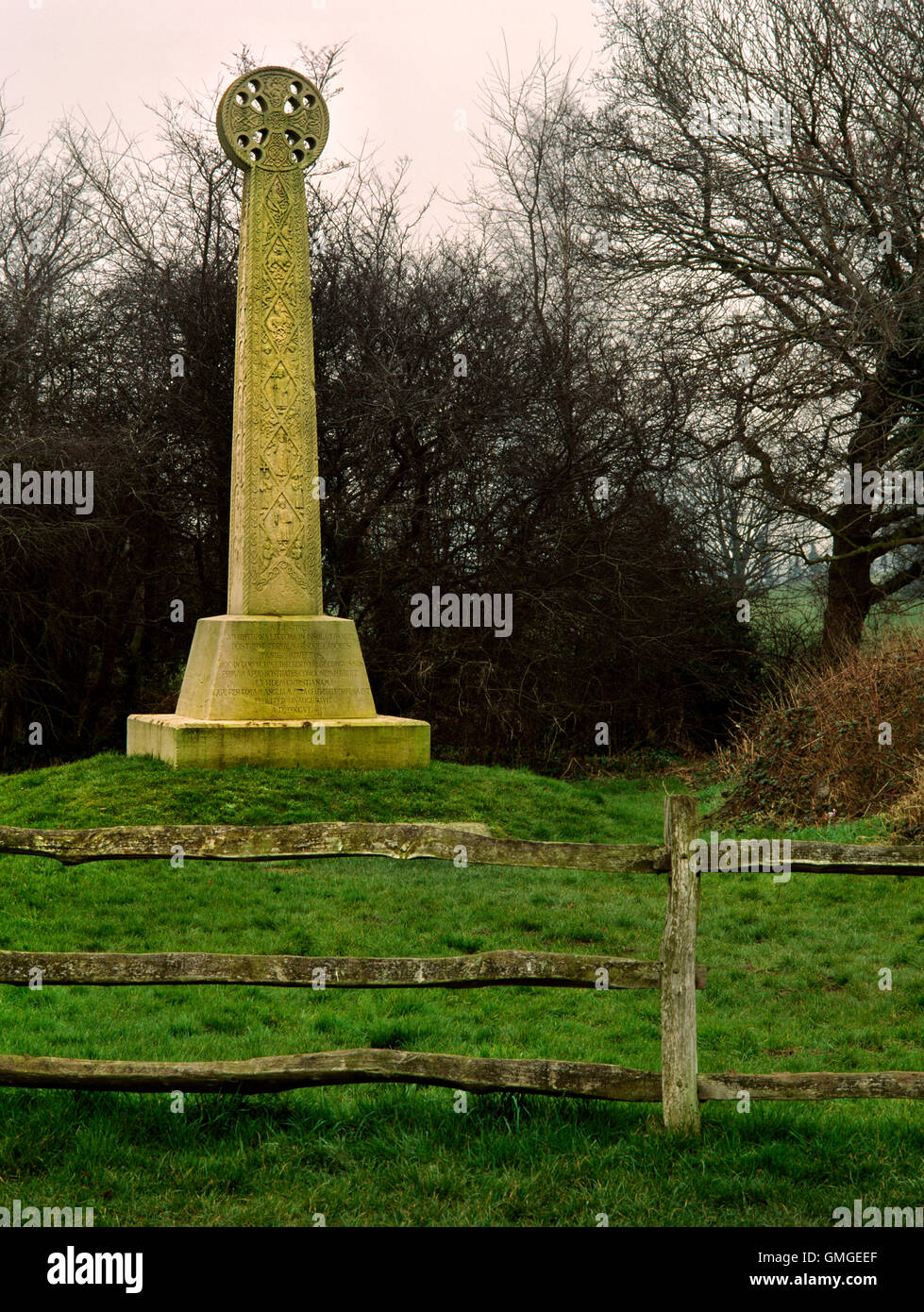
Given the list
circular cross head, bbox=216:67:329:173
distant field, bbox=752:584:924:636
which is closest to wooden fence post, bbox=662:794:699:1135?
circular cross head, bbox=216:67:329:173

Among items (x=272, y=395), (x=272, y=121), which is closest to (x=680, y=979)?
(x=272, y=395)

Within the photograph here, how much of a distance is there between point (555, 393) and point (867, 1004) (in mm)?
12819

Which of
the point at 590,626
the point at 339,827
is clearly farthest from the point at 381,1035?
the point at 590,626

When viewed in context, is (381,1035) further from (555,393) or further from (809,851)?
(555,393)

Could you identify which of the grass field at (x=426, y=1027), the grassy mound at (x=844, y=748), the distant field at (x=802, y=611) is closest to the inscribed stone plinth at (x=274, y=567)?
the grass field at (x=426, y=1027)

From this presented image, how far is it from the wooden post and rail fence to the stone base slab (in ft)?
22.3

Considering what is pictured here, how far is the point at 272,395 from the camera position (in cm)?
1259

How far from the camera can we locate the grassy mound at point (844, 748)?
11.2 metres

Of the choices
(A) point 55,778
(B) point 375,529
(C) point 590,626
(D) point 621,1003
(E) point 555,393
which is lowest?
(D) point 621,1003

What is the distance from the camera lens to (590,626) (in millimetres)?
17641

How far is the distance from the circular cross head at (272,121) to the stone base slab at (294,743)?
6141 mm

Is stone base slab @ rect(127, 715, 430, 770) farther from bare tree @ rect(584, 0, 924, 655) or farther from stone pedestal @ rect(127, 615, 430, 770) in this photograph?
bare tree @ rect(584, 0, 924, 655)

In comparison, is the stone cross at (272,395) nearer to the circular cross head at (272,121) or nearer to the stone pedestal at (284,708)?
the circular cross head at (272,121)

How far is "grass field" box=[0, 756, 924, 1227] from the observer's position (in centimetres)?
397
